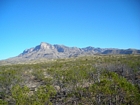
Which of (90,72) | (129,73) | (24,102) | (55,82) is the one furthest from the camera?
(129,73)

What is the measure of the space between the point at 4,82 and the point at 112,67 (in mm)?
60808

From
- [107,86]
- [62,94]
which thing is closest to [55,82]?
[62,94]

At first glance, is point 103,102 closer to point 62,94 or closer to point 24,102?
point 62,94

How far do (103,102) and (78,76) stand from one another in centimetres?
1736

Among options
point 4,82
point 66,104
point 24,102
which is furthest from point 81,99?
point 4,82

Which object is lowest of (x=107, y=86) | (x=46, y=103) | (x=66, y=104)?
(x=66, y=104)

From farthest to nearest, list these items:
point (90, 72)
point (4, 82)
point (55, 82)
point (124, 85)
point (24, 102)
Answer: point (90, 72), point (55, 82), point (4, 82), point (124, 85), point (24, 102)

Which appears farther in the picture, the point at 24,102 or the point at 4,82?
the point at 4,82

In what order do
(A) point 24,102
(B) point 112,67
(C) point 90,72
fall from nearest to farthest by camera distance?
(A) point 24,102, (C) point 90,72, (B) point 112,67

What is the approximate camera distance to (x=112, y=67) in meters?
92.4

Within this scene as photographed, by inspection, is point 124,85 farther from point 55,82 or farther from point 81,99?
point 55,82

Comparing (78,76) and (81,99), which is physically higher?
(78,76)

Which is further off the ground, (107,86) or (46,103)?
(107,86)

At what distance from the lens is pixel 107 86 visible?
43.1m
